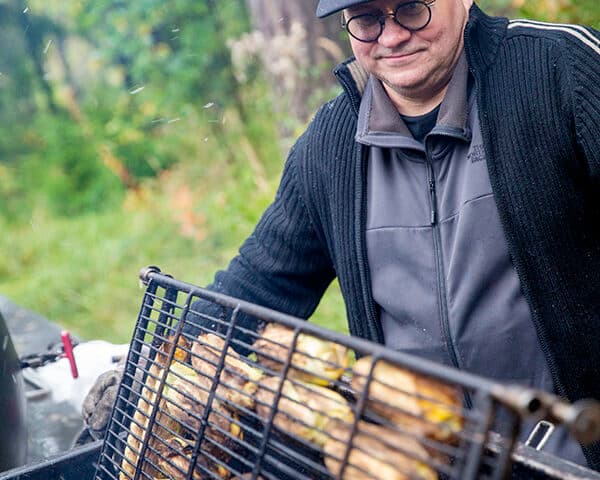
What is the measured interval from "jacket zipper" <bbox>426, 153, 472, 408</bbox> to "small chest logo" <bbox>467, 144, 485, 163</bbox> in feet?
0.39

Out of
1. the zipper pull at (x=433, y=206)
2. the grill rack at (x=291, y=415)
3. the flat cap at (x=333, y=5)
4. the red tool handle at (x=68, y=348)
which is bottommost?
the red tool handle at (x=68, y=348)

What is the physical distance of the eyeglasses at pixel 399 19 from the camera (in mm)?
1905

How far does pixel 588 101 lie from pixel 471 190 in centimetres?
37

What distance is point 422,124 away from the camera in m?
2.07

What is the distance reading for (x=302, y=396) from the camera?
54.6 inches

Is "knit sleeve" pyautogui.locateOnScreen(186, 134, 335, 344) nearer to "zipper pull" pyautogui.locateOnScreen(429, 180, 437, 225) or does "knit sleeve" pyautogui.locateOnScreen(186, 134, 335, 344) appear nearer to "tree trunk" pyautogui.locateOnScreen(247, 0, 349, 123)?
"zipper pull" pyautogui.locateOnScreen(429, 180, 437, 225)

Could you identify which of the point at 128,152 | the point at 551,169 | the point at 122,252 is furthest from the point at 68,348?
the point at 128,152

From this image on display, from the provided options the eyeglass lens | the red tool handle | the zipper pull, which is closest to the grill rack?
the zipper pull

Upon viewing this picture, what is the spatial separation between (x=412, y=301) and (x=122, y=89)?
10.3 meters

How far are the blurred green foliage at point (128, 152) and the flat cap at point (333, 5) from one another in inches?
108

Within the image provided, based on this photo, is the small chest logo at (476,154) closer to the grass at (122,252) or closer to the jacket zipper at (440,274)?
the jacket zipper at (440,274)

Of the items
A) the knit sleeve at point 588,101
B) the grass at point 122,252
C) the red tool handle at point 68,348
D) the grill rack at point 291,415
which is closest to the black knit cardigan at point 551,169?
the knit sleeve at point 588,101

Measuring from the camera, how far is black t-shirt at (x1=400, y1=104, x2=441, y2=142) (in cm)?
205

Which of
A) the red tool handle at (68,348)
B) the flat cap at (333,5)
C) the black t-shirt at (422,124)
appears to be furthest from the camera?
the red tool handle at (68,348)
